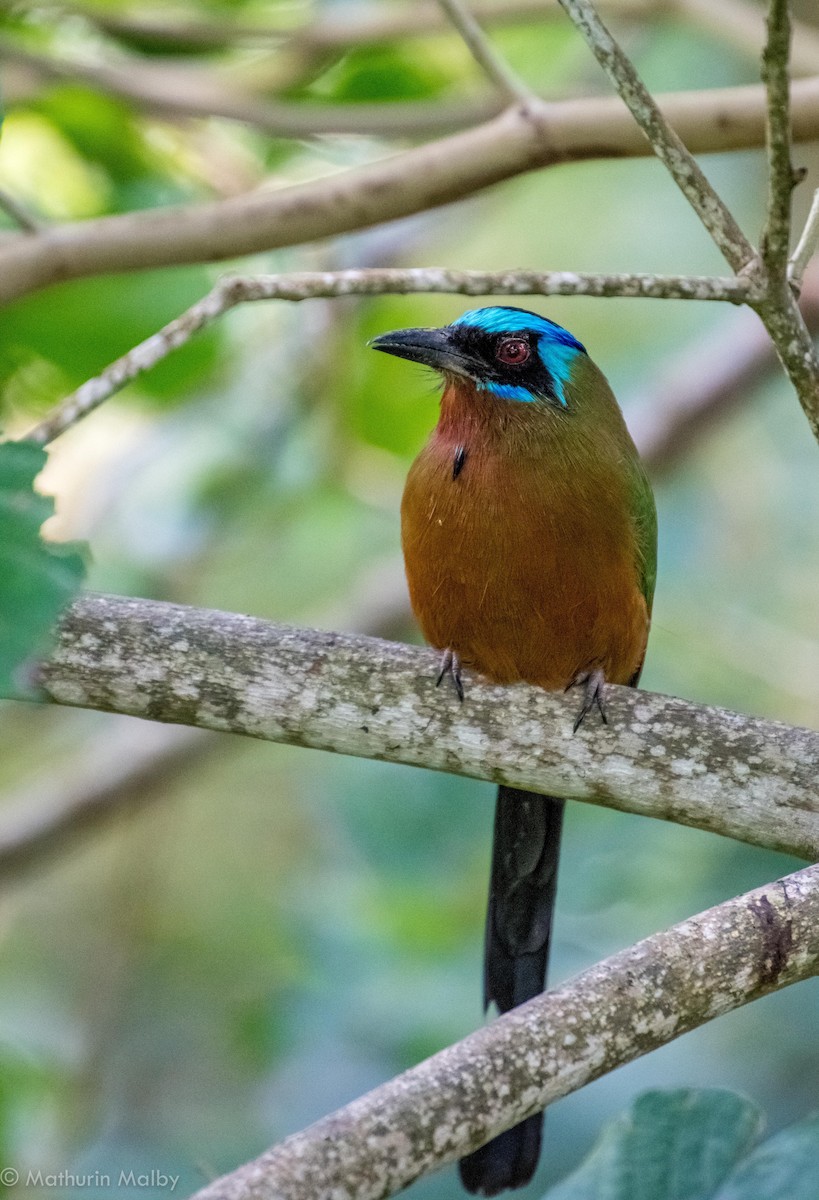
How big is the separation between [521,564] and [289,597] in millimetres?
3403

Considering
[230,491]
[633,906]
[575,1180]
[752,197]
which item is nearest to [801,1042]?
[633,906]

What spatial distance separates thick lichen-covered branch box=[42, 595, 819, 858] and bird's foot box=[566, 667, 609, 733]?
2cm

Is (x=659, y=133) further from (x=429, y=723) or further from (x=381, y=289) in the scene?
(x=429, y=723)

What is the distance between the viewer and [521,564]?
110 inches

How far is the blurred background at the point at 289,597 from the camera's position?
12.0ft

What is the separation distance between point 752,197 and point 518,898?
3.99 meters

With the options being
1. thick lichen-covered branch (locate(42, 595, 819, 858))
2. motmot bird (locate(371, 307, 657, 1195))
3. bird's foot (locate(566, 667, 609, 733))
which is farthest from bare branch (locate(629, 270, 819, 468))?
thick lichen-covered branch (locate(42, 595, 819, 858))

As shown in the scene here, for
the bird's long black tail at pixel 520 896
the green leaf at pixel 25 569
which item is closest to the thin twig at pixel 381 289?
the green leaf at pixel 25 569

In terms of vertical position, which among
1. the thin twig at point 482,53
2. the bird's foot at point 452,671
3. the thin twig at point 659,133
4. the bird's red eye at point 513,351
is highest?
the thin twig at point 482,53

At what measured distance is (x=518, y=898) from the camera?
3.12 m

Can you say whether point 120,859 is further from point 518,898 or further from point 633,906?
point 518,898

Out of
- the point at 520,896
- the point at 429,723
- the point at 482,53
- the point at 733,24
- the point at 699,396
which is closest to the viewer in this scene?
the point at 429,723

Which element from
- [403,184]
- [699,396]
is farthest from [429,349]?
[699,396]

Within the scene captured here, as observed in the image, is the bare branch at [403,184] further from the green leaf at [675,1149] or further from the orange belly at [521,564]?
the green leaf at [675,1149]
